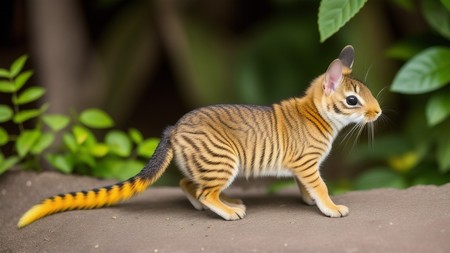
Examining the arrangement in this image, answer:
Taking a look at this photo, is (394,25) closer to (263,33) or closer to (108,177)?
(263,33)

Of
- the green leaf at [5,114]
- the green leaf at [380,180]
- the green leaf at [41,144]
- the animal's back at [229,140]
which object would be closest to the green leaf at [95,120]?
the green leaf at [41,144]

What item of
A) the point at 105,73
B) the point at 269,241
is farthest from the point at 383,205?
the point at 105,73

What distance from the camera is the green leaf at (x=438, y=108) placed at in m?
4.66

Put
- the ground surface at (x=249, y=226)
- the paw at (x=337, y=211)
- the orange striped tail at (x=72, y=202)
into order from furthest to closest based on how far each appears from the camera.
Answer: the orange striped tail at (x=72, y=202) → the paw at (x=337, y=211) → the ground surface at (x=249, y=226)

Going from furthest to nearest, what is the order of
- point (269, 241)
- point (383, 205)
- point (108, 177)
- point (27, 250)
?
point (108, 177), point (383, 205), point (27, 250), point (269, 241)

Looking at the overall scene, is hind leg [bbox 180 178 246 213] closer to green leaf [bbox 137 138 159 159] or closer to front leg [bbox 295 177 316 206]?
front leg [bbox 295 177 316 206]

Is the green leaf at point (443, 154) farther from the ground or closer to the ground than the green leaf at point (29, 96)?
closer to the ground

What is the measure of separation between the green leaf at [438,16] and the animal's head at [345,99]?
121cm

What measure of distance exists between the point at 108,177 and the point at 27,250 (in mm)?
1226

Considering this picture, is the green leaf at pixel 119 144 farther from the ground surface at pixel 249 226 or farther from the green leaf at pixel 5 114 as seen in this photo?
the green leaf at pixel 5 114

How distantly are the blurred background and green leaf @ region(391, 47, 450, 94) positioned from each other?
0.94 meters

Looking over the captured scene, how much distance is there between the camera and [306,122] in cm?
392

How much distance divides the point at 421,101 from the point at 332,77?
1.92 m

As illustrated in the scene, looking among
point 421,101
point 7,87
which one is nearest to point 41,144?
point 7,87
